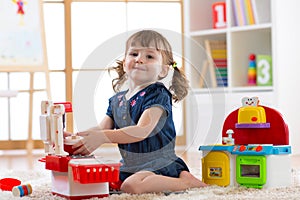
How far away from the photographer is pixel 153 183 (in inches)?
60.1

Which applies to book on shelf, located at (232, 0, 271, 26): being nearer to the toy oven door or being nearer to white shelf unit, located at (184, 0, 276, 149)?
white shelf unit, located at (184, 0, 276, 149)

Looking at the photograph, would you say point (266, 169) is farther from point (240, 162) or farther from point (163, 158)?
point (163, 158)

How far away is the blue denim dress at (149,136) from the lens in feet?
5.08

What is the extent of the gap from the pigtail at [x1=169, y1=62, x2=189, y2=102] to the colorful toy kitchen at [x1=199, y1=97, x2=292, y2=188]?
17cm

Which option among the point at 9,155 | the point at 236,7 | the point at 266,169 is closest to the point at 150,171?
the point at 266,169

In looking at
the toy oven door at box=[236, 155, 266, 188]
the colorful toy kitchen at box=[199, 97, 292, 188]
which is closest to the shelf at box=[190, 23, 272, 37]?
the colorful toy kitchen at box=[199, 97, 292, 188]

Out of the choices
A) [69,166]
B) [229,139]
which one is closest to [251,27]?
[229,139]

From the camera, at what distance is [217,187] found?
63.2 inches

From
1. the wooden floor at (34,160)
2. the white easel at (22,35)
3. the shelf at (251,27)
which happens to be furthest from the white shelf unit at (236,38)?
the white easel at (22,35)

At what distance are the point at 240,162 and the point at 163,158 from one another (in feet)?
0.76

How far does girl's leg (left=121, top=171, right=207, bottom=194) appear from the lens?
150 centimetres

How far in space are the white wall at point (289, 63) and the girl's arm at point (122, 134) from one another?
1.45m

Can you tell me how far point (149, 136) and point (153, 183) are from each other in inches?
4.8

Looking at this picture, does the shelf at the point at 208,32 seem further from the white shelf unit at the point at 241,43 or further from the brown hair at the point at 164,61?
the brown hair at the point at 164,61
